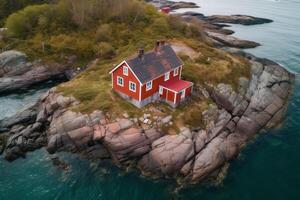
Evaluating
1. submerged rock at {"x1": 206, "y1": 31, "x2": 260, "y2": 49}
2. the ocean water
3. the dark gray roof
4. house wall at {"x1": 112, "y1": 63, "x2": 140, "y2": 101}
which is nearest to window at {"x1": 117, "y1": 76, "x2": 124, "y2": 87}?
house wall at {"x1": 112, "y1": 63, "x2": 140, "y2": 101}

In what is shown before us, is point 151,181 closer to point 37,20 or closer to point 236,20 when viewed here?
point 37,20

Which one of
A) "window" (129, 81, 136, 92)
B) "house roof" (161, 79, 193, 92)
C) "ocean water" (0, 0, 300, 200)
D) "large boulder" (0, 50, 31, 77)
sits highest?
"window" (129, 81, 136, 92)

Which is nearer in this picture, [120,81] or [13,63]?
[120,81]

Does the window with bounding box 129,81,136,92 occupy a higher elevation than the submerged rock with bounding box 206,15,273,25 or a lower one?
higher

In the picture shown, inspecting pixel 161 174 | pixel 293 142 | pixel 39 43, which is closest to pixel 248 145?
pixel 293 142

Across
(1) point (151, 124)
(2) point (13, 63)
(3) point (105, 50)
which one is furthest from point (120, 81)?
(2) point (13, 63)

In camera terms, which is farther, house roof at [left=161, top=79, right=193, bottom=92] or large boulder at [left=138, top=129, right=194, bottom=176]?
house roof at [left=161, top=79, right=193, bottom=92]

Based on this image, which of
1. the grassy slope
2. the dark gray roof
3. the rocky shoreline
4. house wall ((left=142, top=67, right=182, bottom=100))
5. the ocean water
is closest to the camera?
the ocean water

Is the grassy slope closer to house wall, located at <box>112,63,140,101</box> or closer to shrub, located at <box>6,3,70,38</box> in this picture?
house wall, located at <box>112,63,140,101</box>
